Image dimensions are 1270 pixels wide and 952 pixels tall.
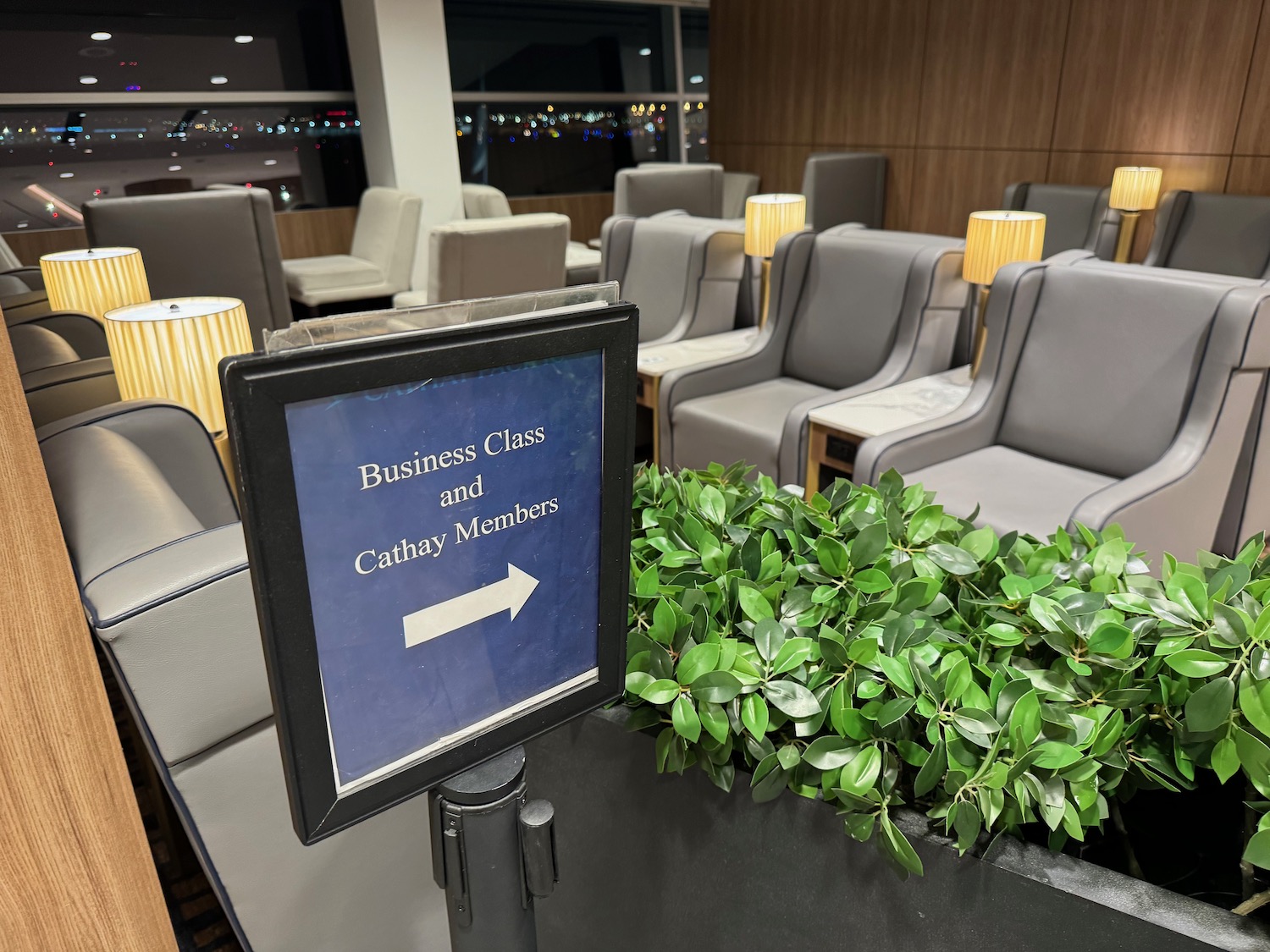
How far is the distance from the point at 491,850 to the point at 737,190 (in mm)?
6796

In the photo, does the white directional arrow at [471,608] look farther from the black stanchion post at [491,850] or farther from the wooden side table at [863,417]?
the wooden side table at [863,417]

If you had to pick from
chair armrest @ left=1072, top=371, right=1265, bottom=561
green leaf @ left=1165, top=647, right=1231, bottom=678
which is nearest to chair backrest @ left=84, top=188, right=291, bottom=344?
chair armrest @ left=1072, top=371, right=1265, bottom=561

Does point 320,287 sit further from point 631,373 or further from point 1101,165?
point 631,373

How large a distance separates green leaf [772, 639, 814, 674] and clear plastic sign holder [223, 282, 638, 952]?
181 mm

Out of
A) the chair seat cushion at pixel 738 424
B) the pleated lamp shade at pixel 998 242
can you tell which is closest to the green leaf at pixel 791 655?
the chair seat cushion at pixel 738 424

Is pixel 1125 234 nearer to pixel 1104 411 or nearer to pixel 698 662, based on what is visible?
pixel 1104 411

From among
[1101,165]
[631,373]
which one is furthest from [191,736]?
[1101,165]

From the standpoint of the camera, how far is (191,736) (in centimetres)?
94

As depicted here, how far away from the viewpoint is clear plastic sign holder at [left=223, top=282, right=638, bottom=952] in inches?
17.5

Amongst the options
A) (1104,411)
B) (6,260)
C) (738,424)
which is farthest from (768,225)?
(6,260)

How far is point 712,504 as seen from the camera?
101 cm

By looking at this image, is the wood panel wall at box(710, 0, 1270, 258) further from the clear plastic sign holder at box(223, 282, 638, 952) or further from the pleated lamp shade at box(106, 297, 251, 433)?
the clear plastic sign holder at box(223, 282, 638, 952)

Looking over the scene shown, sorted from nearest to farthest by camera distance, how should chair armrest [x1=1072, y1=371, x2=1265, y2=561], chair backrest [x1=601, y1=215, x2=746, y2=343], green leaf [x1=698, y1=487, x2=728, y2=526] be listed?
green leaf [x1=698, y1=487, x2=728, y2=526] < chair armrest [x1=1072, y1=371, x2=1265, y2=561] < chair backrest [x1=601, y1=215, x2=746, y2=343]

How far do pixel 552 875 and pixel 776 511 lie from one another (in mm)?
519
